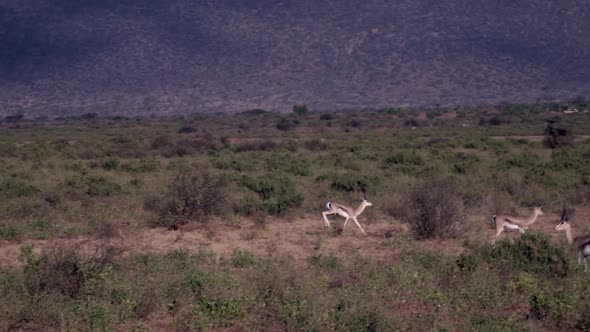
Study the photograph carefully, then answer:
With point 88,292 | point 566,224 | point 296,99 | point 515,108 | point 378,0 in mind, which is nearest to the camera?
point 88,292

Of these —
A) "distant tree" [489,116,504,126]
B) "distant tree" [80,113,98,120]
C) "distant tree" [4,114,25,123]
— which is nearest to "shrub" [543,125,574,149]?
"distant tree" [489,116,504,126]

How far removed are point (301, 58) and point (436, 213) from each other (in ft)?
229

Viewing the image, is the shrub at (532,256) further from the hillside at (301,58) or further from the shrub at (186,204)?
the hillside at (301,58)

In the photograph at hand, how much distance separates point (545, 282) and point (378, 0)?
80303 mm

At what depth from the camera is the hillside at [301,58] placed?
78312 mm

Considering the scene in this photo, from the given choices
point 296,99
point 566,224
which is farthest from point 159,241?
point 296,99

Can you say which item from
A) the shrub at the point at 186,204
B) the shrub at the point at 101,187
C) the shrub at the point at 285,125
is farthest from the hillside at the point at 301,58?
the shrub at the point at 186,204

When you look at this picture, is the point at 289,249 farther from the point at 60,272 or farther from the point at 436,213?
the point at 60,272

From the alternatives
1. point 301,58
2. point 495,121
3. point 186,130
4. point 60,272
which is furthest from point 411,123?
point 60,272

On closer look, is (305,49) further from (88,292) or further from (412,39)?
(88,292)

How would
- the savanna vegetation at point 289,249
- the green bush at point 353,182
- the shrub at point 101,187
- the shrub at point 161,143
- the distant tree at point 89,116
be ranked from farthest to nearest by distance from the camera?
the distant tree at point 89,116
the shrub at point 161,143
the green bush at point 353,182
the shrub at point 101,187
the savanna vegetation at point 289,249

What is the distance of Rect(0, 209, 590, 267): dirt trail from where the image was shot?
12516 mm

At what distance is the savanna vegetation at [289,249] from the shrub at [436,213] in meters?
0.02

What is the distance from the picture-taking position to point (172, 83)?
82.1 m
